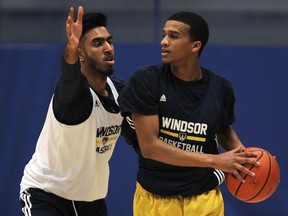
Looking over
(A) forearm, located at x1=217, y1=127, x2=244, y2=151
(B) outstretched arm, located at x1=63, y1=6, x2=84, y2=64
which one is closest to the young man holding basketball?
(A) forearm, located at x1=217, y1=127, x2=244, y2=151

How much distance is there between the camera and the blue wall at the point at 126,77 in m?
6.41

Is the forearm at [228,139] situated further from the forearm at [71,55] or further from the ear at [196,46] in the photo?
the forearm at [71,55]

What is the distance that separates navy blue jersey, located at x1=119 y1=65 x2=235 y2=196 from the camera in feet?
13.4

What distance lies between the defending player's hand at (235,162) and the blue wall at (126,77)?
7.94ft

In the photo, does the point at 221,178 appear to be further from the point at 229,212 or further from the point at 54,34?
the point at 54,34

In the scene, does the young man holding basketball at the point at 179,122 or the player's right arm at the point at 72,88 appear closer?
the player's right arm at the point at 72,88

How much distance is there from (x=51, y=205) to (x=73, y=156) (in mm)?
336

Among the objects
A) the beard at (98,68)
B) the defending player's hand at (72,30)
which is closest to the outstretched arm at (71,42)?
the defending player's hand at (72,30)

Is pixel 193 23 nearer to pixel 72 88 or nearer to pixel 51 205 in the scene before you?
pixel 72 88

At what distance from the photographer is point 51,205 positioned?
4203mm

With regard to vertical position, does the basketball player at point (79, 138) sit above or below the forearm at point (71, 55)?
below

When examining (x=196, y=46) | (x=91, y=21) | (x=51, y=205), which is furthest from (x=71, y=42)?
(x=51, y=205)

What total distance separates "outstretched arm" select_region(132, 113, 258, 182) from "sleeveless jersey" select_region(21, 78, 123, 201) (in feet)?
1.12

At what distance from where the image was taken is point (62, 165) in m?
4.25
